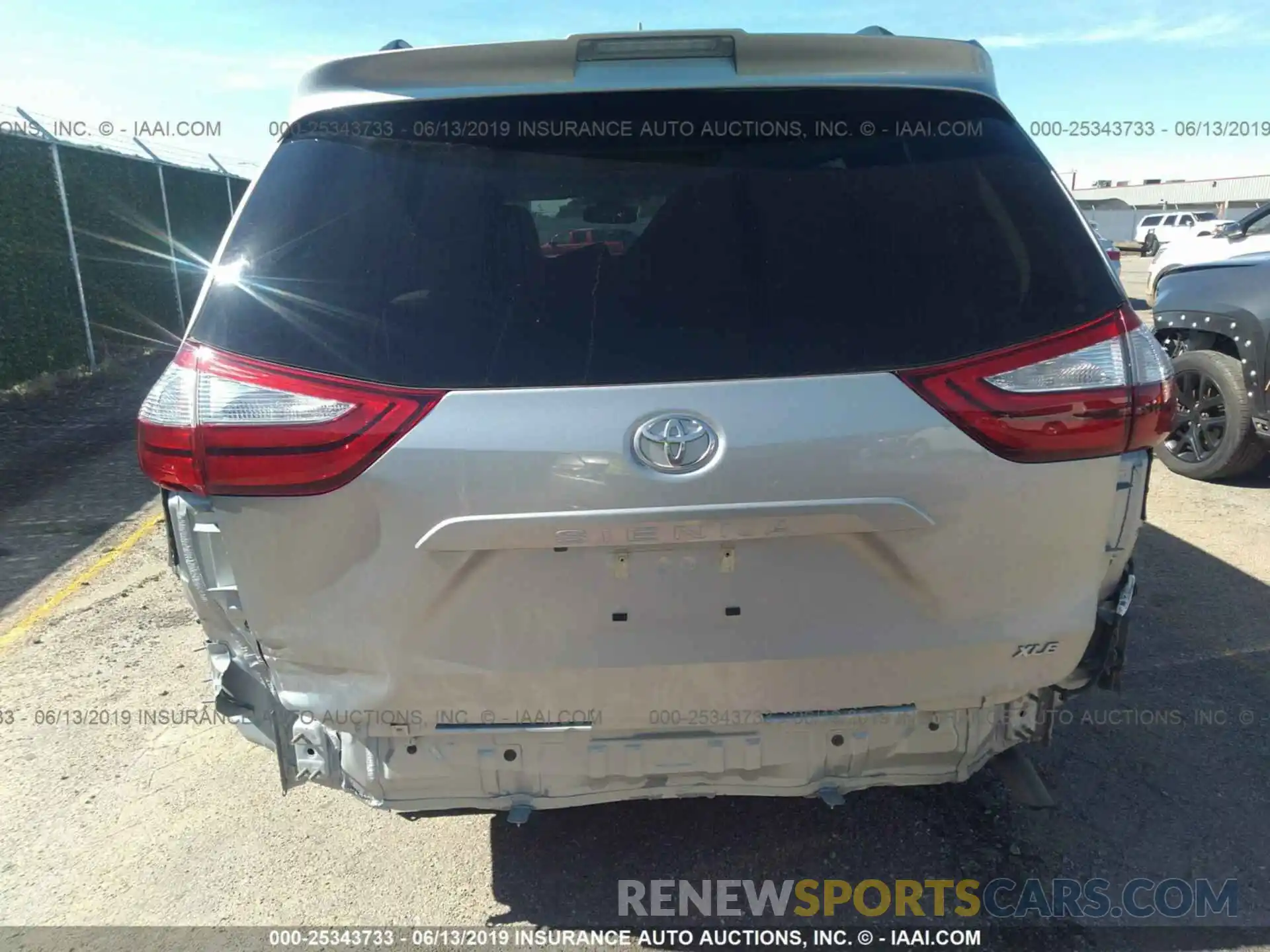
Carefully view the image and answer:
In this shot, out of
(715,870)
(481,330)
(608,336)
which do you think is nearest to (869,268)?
(608,336)

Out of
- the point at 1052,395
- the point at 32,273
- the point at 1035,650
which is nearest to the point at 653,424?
the point at 1052,395

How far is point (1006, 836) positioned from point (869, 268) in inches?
70.1

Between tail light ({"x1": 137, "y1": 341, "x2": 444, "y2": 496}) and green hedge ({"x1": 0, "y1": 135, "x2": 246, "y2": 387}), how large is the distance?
9.30 metres

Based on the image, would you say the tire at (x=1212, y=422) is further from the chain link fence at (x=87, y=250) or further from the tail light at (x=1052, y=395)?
the chain link fence at (x=87, y=250)

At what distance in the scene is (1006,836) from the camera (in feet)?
8.30

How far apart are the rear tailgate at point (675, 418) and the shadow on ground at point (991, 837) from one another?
0.87 metres

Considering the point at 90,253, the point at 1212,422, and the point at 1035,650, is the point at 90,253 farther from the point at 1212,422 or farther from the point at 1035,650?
the point at 1035,650

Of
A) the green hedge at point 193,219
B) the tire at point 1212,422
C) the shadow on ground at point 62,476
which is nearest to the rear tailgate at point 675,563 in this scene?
the shadow on ground at point 62,476

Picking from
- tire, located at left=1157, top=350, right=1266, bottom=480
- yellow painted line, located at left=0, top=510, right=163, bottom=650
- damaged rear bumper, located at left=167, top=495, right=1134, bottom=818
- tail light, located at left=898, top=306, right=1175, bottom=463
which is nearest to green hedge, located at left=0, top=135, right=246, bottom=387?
yellow painted line, located at left=0, top=510, right=163, bottom=650

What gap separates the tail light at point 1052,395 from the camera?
1659 mm

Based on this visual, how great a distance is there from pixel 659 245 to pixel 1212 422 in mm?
5456

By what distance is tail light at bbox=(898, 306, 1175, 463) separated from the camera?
1659 millimetres

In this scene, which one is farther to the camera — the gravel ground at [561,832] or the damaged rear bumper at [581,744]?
the gravel ground at [561,832]

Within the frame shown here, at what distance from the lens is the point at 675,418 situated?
63.5 inches
